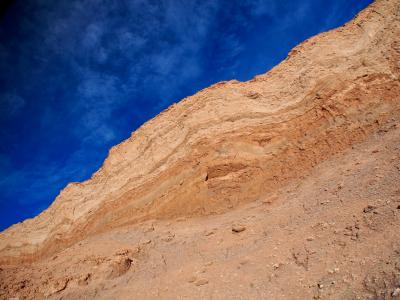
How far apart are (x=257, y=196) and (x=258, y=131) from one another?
2578 millimetres

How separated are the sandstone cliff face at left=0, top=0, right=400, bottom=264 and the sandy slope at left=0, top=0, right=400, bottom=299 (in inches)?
2.0

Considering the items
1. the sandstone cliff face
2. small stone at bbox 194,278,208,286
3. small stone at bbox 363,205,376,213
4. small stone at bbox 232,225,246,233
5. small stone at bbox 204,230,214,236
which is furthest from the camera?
the sandstone cliff face

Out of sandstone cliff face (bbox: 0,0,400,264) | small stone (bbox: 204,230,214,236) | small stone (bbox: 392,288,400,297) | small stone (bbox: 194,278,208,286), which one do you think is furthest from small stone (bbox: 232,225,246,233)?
small stone (bbox: 392,288,400,297)

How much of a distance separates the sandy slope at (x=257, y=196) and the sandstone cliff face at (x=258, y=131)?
50 mm

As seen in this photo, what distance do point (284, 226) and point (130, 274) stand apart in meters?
4.77

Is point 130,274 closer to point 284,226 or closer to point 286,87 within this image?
point 284,226

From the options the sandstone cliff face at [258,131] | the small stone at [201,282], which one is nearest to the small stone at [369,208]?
the small stone at [201,282]

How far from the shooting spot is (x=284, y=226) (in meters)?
8.49

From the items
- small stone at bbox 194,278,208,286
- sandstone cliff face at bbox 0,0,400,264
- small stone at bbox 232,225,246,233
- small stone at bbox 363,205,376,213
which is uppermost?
sandstone cliff face at bbox 0,0,400,264

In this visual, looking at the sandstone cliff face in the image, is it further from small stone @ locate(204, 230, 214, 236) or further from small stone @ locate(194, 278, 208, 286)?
small stone @ locate(194, 278, 208, 286)

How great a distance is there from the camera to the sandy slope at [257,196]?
6547mm

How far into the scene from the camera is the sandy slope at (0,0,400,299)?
655 cm

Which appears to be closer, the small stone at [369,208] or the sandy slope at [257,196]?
the sandy slope at [257,196]

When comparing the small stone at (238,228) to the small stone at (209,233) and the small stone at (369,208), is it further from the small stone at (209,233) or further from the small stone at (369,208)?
the small stone at (369,208)
